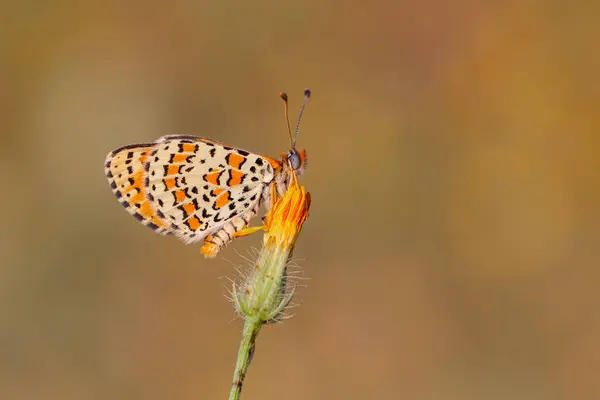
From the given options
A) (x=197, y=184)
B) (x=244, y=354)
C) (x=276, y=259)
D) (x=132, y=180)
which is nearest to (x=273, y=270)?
(x=276, y=259)

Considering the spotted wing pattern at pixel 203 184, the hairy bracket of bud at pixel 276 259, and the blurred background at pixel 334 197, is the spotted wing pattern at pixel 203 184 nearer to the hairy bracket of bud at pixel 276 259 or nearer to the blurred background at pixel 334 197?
the hairy bracket of bud at pixel 276 259

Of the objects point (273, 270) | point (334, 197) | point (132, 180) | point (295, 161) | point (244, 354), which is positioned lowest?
point (244, 354)

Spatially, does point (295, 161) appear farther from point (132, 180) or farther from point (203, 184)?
point (132, 180)

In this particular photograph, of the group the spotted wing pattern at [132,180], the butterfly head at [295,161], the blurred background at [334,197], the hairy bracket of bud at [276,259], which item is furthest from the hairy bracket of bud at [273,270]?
the blurred background at [334,197]

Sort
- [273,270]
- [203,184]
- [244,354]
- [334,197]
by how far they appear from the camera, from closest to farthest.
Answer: [244,354] < [273,270] < [203,184] < [334,197]

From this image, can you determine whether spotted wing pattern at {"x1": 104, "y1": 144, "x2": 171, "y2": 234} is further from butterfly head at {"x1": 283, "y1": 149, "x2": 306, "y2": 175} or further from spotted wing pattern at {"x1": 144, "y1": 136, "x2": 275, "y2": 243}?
butterfly head at {"x1": 283, "y1": 149, "x2": 306, "y2": 175}
